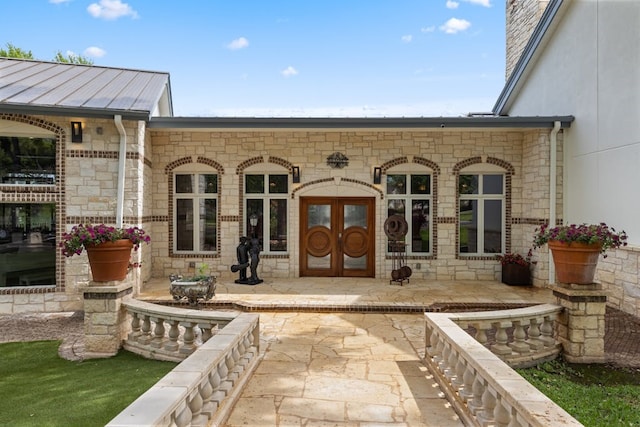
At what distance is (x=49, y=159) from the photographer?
7.91 m

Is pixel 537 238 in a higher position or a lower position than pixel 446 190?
lower

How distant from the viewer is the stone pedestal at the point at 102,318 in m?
5.09

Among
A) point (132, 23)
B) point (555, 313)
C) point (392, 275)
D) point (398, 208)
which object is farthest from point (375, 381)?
point (132, 23)

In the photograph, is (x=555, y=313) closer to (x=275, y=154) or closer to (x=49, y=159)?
(x=275, y=154)

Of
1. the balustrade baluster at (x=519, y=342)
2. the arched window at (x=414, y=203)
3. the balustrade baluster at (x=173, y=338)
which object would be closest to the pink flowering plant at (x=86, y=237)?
the balustrade baluster at (x=173, y=338)

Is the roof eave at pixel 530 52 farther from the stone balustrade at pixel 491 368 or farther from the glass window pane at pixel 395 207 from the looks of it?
the stone balustrade at pixel 491 368

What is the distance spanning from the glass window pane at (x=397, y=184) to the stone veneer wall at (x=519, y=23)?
22.6 ft

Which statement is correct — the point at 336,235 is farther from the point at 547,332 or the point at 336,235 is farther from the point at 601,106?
the point at 601,106

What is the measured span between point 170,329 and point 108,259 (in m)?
1.20

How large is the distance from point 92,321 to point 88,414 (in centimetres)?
174

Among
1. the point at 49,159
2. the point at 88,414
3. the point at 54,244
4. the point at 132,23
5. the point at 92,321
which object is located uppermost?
the point at 132,23

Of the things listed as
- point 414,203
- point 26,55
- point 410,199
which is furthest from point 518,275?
point 26,55

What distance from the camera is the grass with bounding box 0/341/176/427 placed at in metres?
3.68

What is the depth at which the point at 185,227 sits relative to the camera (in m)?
10.0
